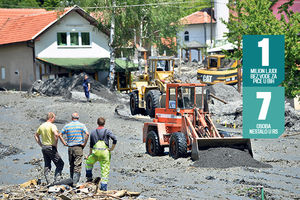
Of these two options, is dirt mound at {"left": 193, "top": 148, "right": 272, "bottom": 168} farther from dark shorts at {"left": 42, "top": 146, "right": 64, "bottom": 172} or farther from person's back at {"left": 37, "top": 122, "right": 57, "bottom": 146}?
person's back at {"left": 37, "top": 122, "right": 57, "bottom": 146}

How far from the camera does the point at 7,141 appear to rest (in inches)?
799

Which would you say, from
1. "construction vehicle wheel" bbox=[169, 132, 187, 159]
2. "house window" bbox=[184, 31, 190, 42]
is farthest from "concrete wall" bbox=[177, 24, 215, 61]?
"construction vehicle wheel" bbox=[169, 132, 187, 159]

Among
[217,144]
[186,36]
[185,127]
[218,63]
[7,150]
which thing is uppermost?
[186,36]

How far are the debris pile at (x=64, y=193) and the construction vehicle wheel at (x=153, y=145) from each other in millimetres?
6060

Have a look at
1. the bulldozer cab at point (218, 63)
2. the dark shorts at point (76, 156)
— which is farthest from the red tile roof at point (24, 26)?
the dark shorts at point (76, 156)

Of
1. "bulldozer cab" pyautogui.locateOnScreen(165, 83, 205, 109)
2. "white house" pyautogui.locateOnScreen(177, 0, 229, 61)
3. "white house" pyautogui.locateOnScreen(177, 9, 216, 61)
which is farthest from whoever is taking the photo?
"white house" pyautogui.locateOnScreen(177, 9, 216, 61)

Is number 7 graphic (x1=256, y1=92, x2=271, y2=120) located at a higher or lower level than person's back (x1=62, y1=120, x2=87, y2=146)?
higher

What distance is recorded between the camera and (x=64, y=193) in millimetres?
Result: 10516

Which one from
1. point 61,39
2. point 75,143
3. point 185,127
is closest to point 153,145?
point 185,127

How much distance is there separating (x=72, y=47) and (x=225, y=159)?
29292 millimetres

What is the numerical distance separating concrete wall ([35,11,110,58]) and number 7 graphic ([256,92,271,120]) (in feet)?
120

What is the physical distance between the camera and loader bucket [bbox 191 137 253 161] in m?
15.4
